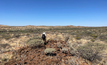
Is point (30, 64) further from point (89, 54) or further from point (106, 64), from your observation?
point (106, 64)

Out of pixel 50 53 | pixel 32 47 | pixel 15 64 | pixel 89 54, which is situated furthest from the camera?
pixel 32 47

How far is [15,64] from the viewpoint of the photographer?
11.3 feet

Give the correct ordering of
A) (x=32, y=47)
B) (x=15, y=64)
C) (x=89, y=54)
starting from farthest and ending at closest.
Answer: (x=32, y=47)
(x=89, y=54)
(x=15, y=64)

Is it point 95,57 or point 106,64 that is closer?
point 106,64

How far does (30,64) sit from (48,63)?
1030 mm

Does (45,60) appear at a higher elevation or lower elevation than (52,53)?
lower

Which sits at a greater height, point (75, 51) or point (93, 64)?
point (75, 51)

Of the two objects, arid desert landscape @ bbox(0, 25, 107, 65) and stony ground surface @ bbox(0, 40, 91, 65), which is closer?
stony ground surface @ bbox(0, 40, 91, 65)

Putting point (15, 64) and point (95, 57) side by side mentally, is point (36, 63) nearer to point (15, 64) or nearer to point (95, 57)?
point (15, 64)

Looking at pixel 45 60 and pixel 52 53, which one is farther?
pixel 52 53

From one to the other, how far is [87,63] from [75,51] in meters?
1.17

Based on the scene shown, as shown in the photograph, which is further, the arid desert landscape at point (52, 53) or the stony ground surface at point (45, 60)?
the arid desert landscape at point (52, 53)

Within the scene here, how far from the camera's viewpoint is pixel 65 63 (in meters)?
3.68

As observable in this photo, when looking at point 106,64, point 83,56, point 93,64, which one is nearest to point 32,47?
point 83,56
